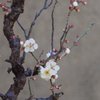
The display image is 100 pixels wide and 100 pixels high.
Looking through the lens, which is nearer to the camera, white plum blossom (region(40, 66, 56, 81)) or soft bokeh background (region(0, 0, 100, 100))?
white plum blossom (region(40, 66, 56, 81))

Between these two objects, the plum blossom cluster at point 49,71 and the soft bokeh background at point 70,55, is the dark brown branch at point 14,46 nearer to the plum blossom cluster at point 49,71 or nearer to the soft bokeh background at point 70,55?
the plum blossom cluster at point 49,71

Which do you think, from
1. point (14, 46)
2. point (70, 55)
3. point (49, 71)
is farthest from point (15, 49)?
point (70, 55)

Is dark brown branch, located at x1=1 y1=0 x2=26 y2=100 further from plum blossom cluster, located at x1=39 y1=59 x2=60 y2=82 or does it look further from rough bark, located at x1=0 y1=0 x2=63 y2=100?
plum blossom cluster, located at x1=39 y1=59 x2=60 y2=82

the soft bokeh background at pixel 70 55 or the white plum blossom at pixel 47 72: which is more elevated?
the soft bokeh background at pixel 70 55

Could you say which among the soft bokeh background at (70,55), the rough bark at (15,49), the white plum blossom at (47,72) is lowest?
the white plum blossom at (47,72)

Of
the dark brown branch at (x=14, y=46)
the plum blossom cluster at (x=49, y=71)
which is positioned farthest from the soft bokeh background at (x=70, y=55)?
the plum blossom cluster at (x=49, y=71)

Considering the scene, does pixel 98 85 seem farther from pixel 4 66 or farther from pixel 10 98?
pixel 10 98

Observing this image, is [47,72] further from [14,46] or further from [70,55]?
[70,55]

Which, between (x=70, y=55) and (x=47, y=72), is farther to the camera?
(x=70, y=55)

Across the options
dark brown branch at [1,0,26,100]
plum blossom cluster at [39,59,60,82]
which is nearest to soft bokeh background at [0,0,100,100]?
dark brown branch at [1,0,26,100]
